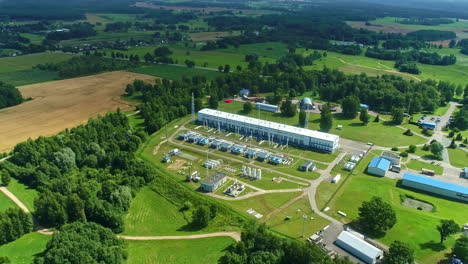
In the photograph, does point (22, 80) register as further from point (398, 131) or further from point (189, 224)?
point (398, 131)

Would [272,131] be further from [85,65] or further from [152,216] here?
[85,65]

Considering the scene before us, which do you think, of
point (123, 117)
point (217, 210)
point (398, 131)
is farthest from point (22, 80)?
point (398, 131)

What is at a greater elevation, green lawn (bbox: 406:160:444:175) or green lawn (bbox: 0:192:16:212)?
green lawn (bbox: 406:160:444:175)

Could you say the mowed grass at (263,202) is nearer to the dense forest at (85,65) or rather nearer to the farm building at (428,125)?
the farm building at (428,125)

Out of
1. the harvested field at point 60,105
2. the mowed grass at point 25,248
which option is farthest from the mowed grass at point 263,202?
the harvested field at point 60,105

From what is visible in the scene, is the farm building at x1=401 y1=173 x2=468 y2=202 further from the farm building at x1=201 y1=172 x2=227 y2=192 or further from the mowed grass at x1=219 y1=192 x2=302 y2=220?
the farm building at x1=201 y1=172 x2=227 y2=192

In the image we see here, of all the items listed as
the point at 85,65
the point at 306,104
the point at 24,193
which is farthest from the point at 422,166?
the point at 85,65

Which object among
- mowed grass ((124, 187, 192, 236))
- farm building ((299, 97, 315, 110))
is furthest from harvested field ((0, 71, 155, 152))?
farm building ((299, 97, 315, 110))
